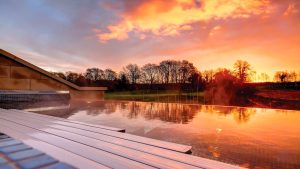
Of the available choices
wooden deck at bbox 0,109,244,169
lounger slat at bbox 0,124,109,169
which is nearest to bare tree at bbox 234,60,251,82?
wooden deck at bbox 0,109,244,169

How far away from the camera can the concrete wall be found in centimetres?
505

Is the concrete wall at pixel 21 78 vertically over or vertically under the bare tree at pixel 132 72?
under

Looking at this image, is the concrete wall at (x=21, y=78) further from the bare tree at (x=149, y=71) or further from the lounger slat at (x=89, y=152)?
the bare tree at (x=149, y=71)

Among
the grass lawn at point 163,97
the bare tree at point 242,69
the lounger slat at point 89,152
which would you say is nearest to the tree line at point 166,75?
the bare tree at point 242,69

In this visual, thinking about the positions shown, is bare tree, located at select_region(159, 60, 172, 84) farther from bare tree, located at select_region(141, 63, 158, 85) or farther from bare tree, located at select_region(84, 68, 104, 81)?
bare tree, located at select_region(84, 68, 104, 81)

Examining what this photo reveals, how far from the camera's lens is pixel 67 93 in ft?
22.1

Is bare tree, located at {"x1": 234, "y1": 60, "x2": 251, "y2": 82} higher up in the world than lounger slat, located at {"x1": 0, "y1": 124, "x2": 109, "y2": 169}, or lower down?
higher up

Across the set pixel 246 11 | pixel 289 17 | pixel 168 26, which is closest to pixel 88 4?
pixel 168 26

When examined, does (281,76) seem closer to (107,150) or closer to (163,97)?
(163,97)

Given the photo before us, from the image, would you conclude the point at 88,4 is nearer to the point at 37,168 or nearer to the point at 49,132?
the point at 49,132

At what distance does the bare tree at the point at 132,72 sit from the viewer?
2967 centimetres

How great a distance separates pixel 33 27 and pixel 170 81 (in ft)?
73.5

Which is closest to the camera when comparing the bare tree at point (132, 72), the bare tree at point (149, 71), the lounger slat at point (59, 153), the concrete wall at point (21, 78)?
the lounger slat at point (59, 153)

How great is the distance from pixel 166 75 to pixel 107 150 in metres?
27.2
